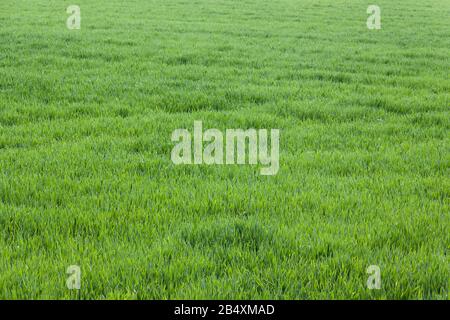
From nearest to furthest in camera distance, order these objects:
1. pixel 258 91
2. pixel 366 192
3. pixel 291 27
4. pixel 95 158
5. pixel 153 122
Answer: pixel 366 192 < pixel 95 158 < pixel 153 122 < pixel 258 91 < pixel 291 27

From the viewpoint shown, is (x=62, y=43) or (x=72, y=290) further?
(x=62, y=43)

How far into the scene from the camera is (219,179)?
199 inches

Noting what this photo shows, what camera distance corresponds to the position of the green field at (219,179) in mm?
3395

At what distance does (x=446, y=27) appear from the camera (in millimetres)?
19250

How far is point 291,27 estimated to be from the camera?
720 inches

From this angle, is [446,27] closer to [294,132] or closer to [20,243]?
[294,132]

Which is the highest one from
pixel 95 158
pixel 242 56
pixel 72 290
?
pixel 242 56

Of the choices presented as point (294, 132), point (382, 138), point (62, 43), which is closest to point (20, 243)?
point (294, 132)

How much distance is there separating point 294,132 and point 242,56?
617 cm

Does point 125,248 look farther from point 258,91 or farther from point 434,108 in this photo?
point 434,108

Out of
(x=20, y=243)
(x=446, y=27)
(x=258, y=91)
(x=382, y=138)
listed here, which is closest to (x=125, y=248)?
(x=20, y=243)

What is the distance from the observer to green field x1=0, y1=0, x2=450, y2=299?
3395mm

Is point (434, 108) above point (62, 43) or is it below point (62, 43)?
below

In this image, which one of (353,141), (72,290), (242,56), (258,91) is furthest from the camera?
(242,56)
